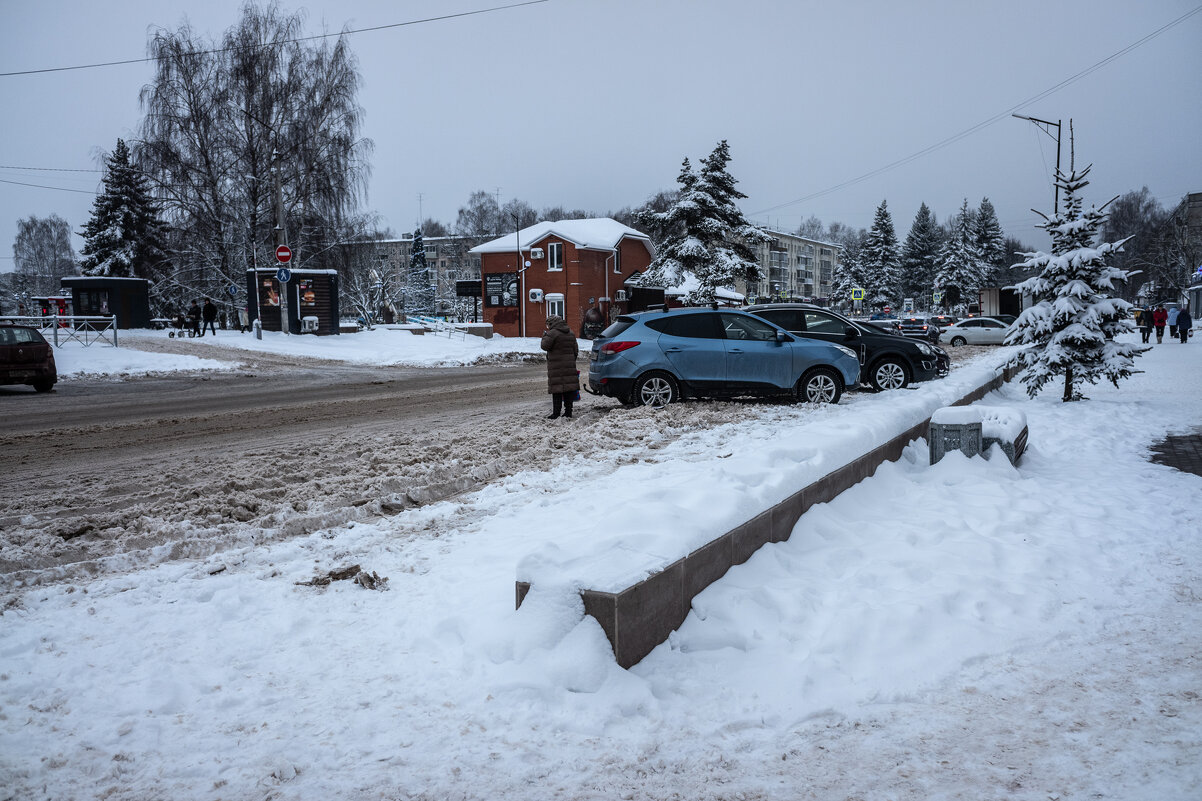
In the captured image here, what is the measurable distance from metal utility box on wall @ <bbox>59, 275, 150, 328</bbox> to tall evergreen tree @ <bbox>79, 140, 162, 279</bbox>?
1502cm

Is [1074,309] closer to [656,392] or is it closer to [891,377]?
[891,377]

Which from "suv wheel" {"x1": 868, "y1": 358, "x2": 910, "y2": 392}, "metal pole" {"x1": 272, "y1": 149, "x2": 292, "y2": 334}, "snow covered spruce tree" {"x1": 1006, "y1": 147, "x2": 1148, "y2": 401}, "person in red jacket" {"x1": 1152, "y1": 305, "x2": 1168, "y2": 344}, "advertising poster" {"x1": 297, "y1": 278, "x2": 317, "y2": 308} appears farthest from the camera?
"person in red jacket" {"x1": 1152, "y1": 305, "x2": 1168, "y2": 344}

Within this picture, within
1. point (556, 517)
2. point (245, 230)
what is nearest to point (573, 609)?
point (556, 517)

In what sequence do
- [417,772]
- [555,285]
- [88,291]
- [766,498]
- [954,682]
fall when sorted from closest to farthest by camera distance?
[417,772], [954,682], [766,498], [88,291], [555,285]

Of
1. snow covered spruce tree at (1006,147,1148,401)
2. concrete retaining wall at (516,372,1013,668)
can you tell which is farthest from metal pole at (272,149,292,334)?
concrete retaining wall at (516,372,1013,668)

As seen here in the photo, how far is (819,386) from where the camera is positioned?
43.7 feet

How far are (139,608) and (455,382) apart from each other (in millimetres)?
15613

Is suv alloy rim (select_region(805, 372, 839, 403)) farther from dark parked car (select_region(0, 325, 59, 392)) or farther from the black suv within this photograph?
dark parked car (select_region(0, 325, 59, 392))

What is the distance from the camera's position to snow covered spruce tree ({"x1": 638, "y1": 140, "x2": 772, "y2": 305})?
41.3 m

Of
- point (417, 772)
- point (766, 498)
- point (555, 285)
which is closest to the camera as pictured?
point (417, 772)

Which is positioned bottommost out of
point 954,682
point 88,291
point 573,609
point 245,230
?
point 954,682

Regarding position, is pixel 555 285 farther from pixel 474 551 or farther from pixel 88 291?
pixel 474 551

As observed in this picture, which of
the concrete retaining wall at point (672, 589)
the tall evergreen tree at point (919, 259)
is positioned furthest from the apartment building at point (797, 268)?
the concrete retaining wall at point (672, 589)

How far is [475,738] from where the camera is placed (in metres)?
3.26
